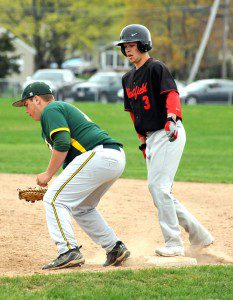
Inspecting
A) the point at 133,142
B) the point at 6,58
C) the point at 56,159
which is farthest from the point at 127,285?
the point at 6,58

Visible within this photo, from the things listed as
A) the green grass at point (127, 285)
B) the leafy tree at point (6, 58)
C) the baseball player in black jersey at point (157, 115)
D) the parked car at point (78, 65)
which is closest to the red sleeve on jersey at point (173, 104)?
the baseball player in black jersey at point (157, 115)

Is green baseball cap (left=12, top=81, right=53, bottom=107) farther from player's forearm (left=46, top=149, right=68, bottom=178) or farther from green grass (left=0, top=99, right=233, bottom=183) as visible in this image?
green grass (left=0, top=99, right=233, bottom=183)

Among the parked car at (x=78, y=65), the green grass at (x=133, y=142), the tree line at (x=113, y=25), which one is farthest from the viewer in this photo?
the parked car at (x=78, y=65)

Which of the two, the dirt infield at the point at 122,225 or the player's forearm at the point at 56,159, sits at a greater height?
the player's forearm at the point at 56,159

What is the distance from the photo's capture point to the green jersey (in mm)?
6879

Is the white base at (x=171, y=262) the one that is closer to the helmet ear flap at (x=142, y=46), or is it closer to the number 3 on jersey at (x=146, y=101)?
the number 3 on jersey at (x=146, y=101)

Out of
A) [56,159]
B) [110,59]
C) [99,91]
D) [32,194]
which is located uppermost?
[56,159]

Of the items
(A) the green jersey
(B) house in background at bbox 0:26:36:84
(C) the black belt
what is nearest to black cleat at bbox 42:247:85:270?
(A) the green jersey

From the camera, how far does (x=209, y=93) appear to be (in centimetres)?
4038

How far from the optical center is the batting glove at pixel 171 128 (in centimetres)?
716

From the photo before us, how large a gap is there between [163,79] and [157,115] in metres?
0.33

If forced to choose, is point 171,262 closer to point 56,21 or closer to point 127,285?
point 127,285

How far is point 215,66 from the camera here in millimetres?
59281

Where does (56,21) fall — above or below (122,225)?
below
